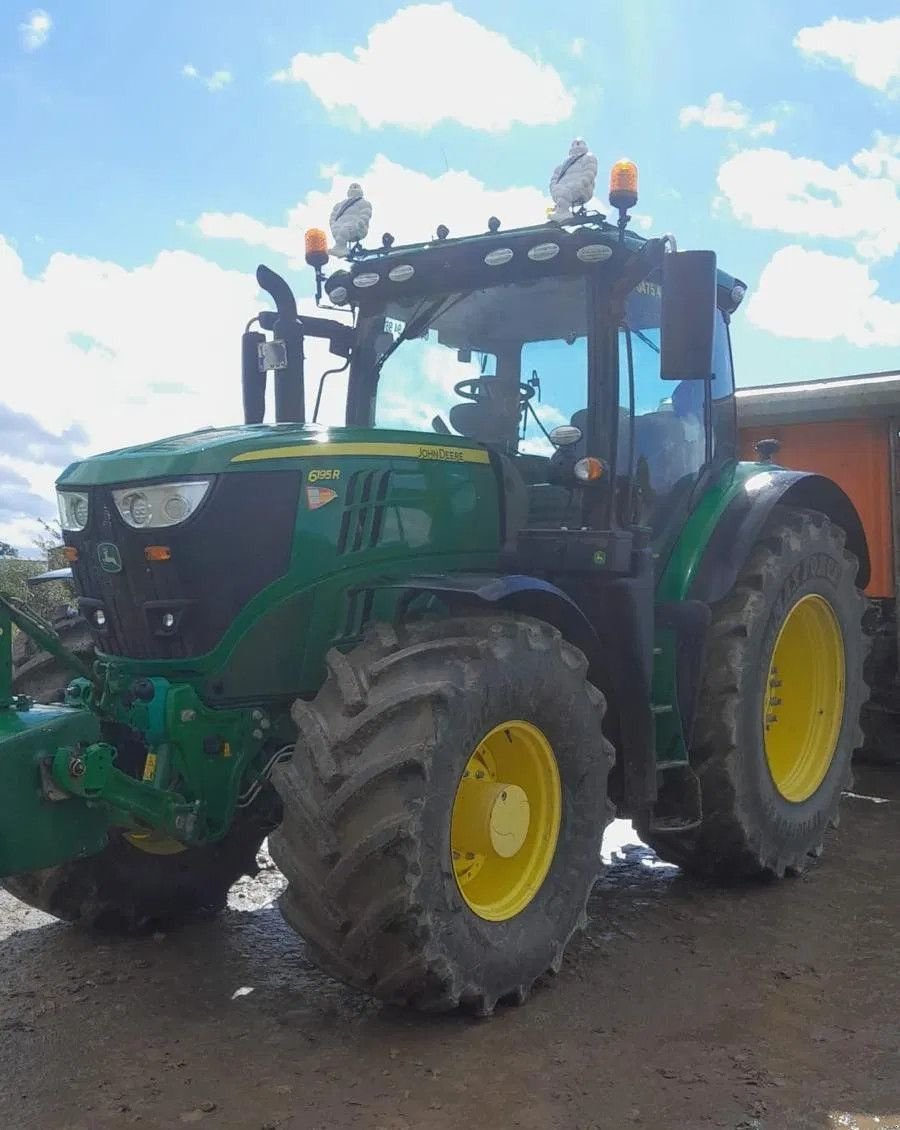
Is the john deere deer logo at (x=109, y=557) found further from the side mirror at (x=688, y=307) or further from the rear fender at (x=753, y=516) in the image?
the rear fender at (x=753, y=516)

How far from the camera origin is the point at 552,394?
183 inches

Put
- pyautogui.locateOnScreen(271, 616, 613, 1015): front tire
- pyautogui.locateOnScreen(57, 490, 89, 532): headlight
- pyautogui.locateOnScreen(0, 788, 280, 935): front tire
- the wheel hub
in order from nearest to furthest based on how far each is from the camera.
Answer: pyautogui.locateOnScreen(271, 616, 613, 1015): front tire < the wheel hub < pyautogui.locateOnScreen(57, 490, 89, 532): headlight < pyautogui.locateOnScreen(0, 788, 280, 935): front tire

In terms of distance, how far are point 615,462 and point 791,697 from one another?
181 centimetres

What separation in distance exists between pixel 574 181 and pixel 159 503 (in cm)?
208

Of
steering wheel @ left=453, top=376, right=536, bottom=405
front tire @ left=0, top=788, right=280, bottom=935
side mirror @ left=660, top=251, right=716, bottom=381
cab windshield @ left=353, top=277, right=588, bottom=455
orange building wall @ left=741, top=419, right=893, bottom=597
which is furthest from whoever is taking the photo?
orange building wall @ left=741, top=419, right=893, bottom=597

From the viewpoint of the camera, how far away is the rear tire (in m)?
4.72

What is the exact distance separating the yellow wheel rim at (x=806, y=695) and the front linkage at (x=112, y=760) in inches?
104

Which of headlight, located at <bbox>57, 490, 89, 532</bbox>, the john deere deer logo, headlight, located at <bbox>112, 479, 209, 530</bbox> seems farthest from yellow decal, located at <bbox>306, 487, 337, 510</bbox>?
headlight, located at <bbox>57, 490, 89, 532</bbox>

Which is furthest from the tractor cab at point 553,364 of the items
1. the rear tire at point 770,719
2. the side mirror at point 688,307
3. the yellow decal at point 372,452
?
the rear tire at point 770,719

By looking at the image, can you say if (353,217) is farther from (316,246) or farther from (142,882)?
(142,882)

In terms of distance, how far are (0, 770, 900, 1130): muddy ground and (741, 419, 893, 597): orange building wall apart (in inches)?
99.8

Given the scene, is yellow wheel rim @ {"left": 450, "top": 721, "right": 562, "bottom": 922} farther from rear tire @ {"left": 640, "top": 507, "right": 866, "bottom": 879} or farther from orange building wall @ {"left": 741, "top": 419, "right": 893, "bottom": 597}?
orange building wall @ {"left": 741, "top": 419, "right": 893, "bottom": 597}

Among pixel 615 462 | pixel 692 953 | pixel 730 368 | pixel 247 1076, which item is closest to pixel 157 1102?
pixel 247 1076

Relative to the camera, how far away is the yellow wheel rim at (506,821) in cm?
366
